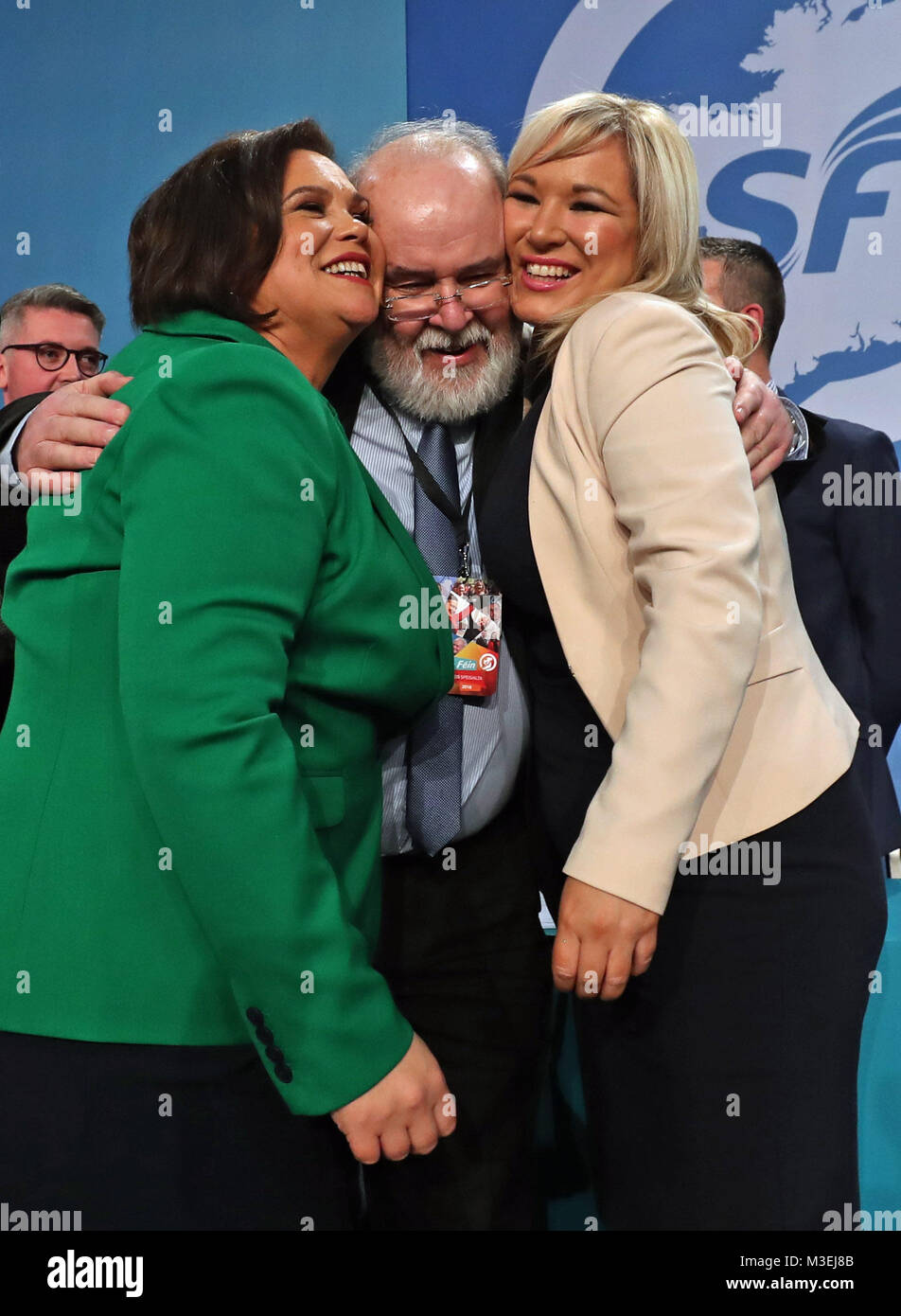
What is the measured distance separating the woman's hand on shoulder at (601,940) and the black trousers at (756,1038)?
19 cm

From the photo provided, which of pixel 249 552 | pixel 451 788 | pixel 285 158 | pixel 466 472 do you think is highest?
pixel 285 158

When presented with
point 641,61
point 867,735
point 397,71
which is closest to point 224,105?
point 397,71

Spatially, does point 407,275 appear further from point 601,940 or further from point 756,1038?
point 756,1038

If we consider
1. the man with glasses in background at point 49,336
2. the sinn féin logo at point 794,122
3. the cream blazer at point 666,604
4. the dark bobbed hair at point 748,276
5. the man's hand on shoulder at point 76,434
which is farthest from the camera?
the sinn féin logo at point 794,122

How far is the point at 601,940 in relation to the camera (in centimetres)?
136

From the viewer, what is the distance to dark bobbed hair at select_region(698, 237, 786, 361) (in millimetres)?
3102

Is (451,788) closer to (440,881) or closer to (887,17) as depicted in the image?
(440,881)

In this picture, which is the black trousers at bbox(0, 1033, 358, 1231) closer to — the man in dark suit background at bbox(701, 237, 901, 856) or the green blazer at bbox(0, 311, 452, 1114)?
the green blazer at bbox(0, 311, 452, 1114)

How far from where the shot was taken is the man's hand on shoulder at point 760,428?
1665 millimetres

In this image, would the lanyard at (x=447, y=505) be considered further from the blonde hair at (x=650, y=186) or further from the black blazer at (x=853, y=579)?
the black blazer at (x=853, y=579)

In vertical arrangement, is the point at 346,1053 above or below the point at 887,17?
below

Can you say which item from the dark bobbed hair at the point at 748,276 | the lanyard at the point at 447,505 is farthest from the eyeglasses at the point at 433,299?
the dark bobbed hair at the point at 748,276

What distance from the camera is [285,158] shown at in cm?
161

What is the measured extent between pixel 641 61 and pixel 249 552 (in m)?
2.82
